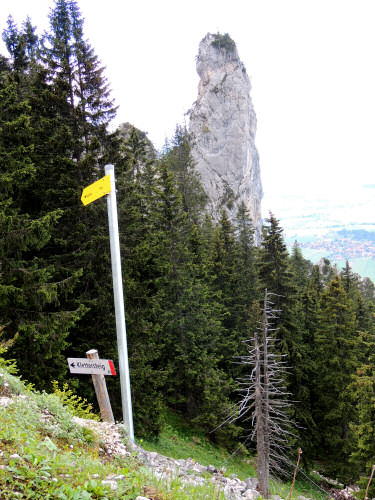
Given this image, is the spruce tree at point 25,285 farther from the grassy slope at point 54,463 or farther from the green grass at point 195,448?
the green grass at point 195,448

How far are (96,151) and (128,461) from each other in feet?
29.4

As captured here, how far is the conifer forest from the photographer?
8.59m

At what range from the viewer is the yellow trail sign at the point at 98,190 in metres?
5.16

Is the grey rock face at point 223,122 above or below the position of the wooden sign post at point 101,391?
above

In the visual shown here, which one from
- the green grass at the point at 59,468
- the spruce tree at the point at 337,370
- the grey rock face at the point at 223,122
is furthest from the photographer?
the grey rock face at the point at 223,122

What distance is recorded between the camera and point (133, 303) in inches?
489

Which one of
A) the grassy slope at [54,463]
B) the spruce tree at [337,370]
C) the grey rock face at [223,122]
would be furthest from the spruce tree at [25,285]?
the grey rock face at [223,122]

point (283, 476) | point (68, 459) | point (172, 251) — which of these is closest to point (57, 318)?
point (68, 459)

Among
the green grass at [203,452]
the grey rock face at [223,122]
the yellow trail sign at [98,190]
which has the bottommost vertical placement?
the green grass at [203,452]

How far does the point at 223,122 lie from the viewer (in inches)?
2692

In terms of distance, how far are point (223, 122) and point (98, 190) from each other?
68.2 m

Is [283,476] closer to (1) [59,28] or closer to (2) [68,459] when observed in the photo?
(2) [68,459]

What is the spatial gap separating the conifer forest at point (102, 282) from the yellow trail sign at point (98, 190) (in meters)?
3.45

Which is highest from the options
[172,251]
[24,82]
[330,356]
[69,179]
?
[24,82]
